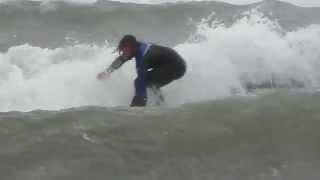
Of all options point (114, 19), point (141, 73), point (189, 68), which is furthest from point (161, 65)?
Answer: point (114, 19)

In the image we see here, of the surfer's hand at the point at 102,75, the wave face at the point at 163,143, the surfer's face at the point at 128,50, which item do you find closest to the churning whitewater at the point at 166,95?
the wave face at the point at 163,143

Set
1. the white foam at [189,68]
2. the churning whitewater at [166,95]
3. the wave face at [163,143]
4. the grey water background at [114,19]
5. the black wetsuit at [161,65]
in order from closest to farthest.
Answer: the wave face at [163,143], the churning whitewater at [166,95], the black wetsuit at [161,65], the white foam at [189,68], the grey water background at [114,19]

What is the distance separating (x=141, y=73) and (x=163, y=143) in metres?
2.70

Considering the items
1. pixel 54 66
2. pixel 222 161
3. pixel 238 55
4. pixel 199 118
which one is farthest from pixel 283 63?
pixel 222 161

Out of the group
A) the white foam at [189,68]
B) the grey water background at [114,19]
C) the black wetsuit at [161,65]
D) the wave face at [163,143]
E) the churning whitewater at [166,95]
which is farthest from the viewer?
the grey water background at [114,19]

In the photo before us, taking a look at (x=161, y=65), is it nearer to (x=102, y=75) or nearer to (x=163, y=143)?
(x=102, y=75)

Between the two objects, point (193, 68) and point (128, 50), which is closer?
point (128, 50)

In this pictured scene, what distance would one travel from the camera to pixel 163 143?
8.41m

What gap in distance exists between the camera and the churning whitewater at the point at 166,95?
317 inches

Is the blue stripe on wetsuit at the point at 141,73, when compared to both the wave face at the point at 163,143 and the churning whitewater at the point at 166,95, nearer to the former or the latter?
the churning whitewater at the point at 166,95

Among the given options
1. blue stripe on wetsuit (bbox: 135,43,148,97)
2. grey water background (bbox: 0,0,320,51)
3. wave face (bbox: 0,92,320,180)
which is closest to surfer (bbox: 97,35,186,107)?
blue stripe on wetsuit (bbox: 135,43,148,97)

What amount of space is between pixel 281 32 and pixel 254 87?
267 centimetres

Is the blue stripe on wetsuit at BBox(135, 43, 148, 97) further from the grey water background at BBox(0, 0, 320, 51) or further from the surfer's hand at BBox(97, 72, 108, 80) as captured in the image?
the grey water background at BBox(0, 0, 320, 51)

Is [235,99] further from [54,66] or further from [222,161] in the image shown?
[54,66]
